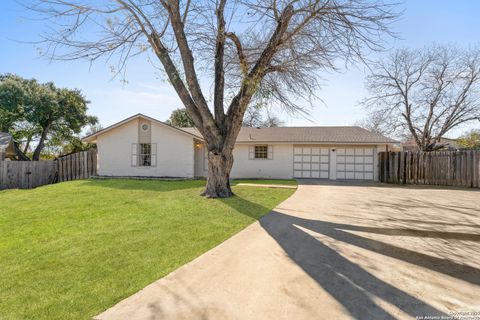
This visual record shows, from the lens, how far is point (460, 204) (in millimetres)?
8641

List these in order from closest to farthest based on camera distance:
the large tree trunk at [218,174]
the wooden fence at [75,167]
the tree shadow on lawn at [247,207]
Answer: the tree shadow on lawn at [247,207] < the large tree trunk at [218,174] < the wooden fence at [75,167]

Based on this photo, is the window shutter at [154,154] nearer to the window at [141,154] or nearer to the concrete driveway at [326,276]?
the window at [141,154]

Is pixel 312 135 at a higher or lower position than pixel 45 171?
higher

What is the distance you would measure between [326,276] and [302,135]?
51.5 ft

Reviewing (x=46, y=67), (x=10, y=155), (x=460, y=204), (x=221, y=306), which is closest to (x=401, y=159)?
(x=460, y=204)

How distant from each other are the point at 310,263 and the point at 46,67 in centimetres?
934

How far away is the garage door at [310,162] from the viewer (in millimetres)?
17469

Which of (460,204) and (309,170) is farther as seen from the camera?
(309,170)

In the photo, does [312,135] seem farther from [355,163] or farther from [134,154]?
[134,154]

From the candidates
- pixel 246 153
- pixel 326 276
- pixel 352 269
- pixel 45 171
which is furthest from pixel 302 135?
pixel 45 171

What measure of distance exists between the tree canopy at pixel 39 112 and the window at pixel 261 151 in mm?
19459

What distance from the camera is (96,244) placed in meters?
4.54

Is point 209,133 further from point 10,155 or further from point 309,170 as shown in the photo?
point 10,155

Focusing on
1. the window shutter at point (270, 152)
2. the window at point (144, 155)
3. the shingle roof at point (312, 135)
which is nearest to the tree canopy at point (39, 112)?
the window at point (144, 155)
